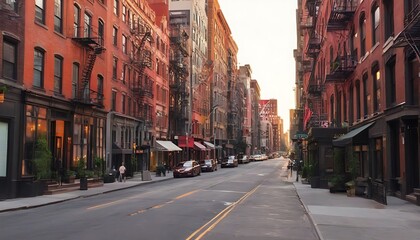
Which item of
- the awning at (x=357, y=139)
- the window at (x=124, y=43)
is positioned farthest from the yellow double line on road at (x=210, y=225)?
the window at (x=124, y=43)

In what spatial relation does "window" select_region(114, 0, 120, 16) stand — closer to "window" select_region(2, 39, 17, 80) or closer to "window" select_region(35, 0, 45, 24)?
"window" select_region(35, 0, 45, 24)

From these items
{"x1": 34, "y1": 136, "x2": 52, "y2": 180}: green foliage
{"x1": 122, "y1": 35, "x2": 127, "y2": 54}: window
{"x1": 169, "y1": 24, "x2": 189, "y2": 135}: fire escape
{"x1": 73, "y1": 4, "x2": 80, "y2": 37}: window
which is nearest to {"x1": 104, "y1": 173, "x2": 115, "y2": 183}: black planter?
{"x1": 34, "y1": 136, "x2": 52, "y2": 180}: green foliage

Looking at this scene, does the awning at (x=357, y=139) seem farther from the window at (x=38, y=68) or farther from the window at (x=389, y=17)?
the window at (x=38, y=68)

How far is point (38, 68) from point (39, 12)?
129 inches

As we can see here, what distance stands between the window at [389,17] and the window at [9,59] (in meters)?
18.5

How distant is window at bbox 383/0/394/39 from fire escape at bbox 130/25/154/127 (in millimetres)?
27456

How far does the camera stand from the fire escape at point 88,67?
102 feet

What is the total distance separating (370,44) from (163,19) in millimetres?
36464

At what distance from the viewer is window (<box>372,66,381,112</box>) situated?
23.2 meters

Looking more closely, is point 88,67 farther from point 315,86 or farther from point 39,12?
point 315,86

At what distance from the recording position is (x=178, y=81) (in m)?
62.6

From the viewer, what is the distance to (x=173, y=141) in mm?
62406

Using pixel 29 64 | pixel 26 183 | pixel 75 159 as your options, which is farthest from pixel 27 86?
pixel 75 159

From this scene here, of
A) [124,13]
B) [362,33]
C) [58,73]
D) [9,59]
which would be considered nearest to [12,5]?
[9,59]
